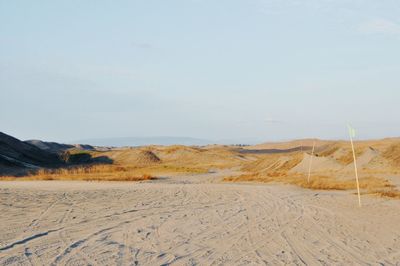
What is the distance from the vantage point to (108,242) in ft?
32.0

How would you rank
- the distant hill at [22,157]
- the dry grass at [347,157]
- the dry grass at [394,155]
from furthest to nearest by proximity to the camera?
the distant hill at [22,157] < the dry grass at [347,157] < the dry grass at [394,155]

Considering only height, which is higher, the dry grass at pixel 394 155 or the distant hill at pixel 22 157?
the distant hill at pixel 22 157

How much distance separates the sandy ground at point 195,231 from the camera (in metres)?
8.59

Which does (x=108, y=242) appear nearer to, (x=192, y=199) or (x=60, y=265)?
(x=60, y=265)

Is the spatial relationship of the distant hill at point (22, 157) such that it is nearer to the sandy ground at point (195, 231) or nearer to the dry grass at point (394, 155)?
the dry grass at point (394, 155)

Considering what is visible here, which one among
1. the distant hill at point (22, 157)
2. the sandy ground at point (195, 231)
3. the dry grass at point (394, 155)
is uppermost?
the distant hill at point (22, 157)

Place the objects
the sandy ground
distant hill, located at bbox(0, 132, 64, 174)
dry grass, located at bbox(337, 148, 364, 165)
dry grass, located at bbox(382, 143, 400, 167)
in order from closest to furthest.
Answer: the sandy ground
dry grass, located at bbox(382, 143, 400, 167)
dry grass, located at bbox(337, 148, 364, 165)
distant hill, located at bbox(0, 132, 64, 174)

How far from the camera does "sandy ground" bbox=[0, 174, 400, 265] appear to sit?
28.2 ft

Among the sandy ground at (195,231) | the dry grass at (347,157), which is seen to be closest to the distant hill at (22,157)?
the dry grass at (347,157)

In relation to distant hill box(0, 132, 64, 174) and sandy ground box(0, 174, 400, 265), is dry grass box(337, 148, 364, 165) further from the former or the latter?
distant hill box(0, 132, 64, 174)

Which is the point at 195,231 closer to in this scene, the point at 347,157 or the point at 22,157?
the point at 347,157

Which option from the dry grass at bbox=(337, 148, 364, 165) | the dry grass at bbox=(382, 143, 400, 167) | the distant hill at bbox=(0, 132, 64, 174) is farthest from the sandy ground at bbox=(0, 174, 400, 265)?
the distant hill at bbox=(0, 132, 64, 174)

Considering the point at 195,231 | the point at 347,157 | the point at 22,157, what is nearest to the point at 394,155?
the point at 347,157

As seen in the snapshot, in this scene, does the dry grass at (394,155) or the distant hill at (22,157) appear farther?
the distant hill at (22,157)
